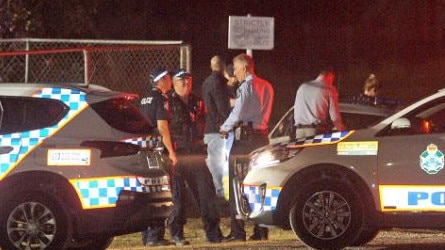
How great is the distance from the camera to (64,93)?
9430mm

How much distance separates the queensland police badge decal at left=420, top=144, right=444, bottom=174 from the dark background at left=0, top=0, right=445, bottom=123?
84.2ft

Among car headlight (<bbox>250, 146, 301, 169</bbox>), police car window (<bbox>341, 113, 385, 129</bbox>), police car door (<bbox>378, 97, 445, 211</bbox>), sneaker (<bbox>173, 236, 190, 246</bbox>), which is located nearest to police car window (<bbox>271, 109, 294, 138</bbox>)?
police car window (<bbox>341, 113, 385, 129</bbox>)

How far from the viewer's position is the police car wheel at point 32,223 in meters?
9.20

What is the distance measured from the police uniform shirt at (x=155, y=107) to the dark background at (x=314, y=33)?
23.8 m

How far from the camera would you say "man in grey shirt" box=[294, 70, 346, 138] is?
1188 cm

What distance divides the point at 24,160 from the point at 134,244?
9.58ft

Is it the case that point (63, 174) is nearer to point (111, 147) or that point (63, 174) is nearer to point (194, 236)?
point (111, 147)

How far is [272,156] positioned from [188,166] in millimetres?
1783

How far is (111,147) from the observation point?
9273 mm

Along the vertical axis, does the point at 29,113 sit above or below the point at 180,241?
above

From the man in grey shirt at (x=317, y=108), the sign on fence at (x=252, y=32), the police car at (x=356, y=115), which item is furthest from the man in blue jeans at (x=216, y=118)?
the sign on fence at (x=252, y=32)

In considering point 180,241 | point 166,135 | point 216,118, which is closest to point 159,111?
point 166,135

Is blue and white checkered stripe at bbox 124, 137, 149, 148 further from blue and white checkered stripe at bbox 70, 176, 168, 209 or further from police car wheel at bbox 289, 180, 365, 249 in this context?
police car wheel at bbox 289, 180, 365, 249

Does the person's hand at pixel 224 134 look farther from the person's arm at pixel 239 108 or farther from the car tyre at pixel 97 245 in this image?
the car tyre at pixel 97 245
